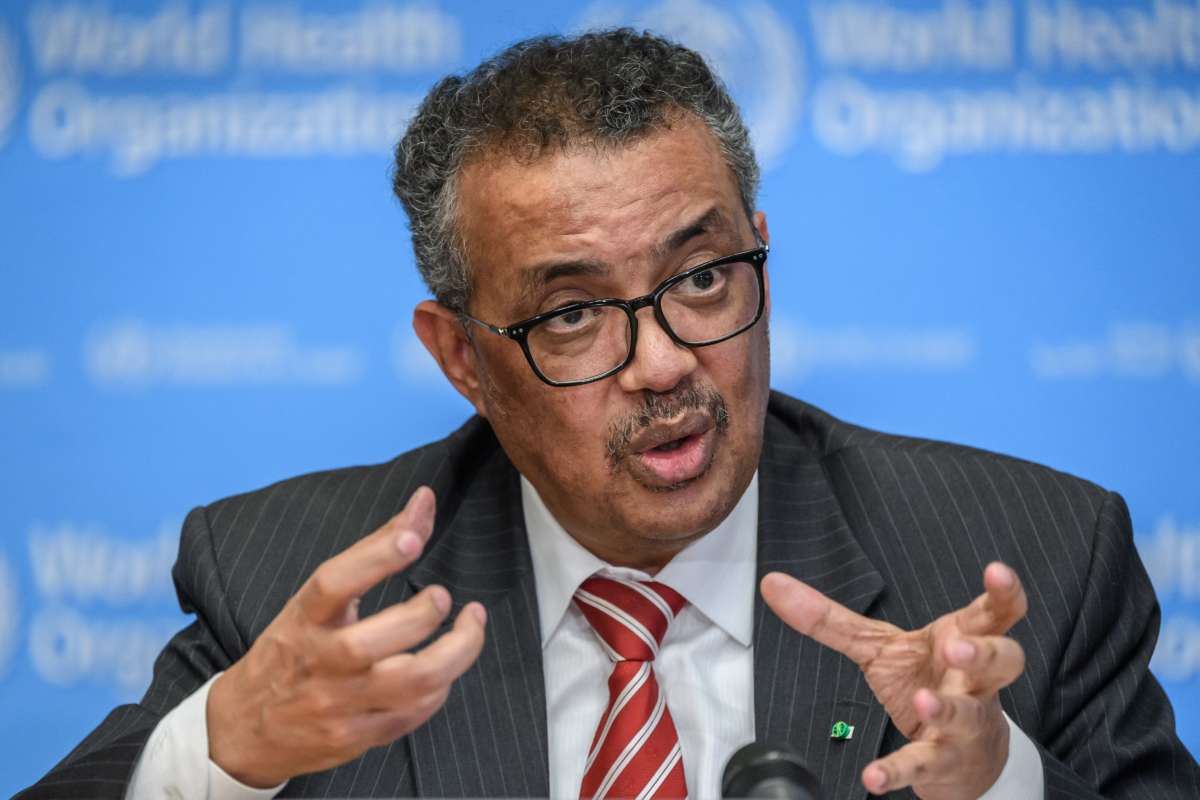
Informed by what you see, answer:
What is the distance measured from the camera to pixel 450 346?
2.72m

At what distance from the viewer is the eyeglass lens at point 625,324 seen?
91.7 inches

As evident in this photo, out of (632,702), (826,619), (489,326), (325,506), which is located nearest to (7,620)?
A: (325,506)

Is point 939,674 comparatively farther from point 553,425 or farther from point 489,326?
point 489,326

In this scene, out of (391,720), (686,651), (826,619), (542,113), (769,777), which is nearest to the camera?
(769,777)

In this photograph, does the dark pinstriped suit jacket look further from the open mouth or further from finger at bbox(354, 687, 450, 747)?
finger at bbox(354, 687, 450, 747)

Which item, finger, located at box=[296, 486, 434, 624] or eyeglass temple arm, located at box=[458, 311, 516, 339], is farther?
eyeglass temple arm, located at box=[458, 311, 516, 339]

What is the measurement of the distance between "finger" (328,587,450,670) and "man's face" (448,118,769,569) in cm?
59

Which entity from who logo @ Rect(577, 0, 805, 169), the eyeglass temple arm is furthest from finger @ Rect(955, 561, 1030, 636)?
who logo @ Rect(577, 0, 805, 169)

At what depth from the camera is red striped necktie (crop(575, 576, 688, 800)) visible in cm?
235

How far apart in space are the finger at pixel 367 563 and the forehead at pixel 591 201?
62 centimetres

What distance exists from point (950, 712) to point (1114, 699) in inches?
29.4

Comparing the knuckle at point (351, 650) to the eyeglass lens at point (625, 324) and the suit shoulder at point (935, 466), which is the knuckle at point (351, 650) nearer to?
the eyeglass lens at point (625, 324)

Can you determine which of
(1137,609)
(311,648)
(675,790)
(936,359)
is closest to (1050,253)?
(936,359)

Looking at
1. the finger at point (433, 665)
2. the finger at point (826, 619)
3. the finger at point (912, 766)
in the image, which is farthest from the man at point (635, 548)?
the finger at point (433, 665)
